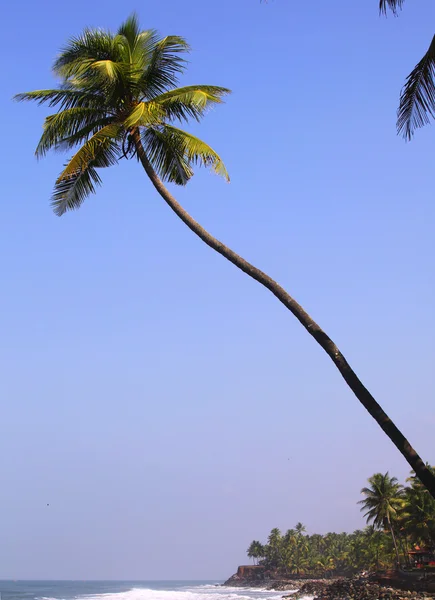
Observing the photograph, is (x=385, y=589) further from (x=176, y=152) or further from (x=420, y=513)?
(x=176, y=152)

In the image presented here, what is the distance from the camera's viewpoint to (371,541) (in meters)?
78.1

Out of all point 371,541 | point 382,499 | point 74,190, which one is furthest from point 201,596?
point 74,190

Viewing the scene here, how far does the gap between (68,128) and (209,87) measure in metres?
2.75

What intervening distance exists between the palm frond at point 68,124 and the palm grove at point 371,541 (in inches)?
924

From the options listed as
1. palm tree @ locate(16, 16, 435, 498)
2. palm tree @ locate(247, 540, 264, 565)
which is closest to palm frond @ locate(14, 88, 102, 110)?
palm tree @ locate(16, 16, 435, 498)

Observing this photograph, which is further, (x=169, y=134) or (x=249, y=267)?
(x=169, y=134)

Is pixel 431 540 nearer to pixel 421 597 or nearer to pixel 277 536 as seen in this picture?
pixel 421 597

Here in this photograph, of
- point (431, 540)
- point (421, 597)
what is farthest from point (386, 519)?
point (421, 597)

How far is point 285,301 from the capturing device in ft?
29.2

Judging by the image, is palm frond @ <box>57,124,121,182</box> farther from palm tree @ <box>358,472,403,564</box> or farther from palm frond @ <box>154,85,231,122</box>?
palm tree @ <box>358,472,403,564</box>

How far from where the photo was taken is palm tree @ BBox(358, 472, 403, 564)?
57406mm

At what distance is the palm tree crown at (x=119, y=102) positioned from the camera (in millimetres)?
11148

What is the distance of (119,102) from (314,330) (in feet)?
19.2

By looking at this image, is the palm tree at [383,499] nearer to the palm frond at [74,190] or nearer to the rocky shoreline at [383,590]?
the rocky shoreline at [383,590]
